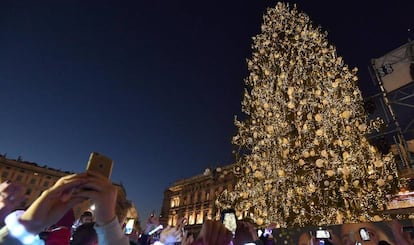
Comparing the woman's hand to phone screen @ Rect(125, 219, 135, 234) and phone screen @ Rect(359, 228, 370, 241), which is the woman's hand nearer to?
phone screen @ Rect(125, 219, 135, 234)

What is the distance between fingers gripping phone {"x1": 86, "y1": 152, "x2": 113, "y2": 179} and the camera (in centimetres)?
112

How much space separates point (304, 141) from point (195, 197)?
39799mm

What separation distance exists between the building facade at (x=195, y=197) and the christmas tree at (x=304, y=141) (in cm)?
2970

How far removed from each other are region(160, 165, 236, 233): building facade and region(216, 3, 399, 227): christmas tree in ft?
97.4

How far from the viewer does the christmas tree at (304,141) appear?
865 centimetres

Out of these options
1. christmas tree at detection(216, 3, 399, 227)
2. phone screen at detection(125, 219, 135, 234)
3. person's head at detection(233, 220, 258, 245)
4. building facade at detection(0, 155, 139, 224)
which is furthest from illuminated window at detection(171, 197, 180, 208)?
person's head at detection(233, 220, 258, 245)

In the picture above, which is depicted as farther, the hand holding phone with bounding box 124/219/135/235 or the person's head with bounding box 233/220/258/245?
the hand holding phone with bounding box 124/219/135/235

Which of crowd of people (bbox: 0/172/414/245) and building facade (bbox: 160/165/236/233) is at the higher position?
building facade (bbox: 160/165/236/233)

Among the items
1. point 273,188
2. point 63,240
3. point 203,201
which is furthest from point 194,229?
point 63,240

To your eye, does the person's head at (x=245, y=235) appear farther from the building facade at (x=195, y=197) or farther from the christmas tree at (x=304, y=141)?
the building facade at (x=195, y=197)

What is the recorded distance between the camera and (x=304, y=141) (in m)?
9.56

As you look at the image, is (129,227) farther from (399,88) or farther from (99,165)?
(399,88)

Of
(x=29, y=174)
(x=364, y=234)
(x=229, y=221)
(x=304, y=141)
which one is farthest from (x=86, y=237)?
(x=29, y=174)

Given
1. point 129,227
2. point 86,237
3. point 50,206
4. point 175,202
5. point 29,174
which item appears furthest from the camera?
point 175,202
